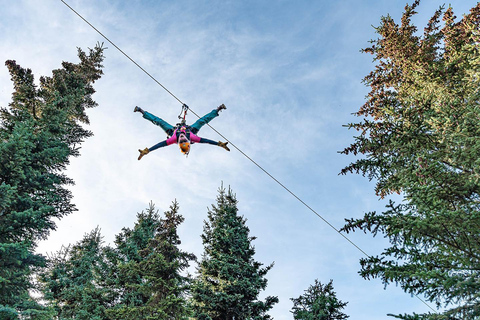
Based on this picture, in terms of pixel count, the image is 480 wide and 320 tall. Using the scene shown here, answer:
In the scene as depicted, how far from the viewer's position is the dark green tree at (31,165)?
9.70 metres

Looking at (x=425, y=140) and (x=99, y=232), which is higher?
(x=99, y=232)

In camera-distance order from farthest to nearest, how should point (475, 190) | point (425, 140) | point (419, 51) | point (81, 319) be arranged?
point (81, 319)
point (419, 51)
point (425, 140)
point (475, 190)

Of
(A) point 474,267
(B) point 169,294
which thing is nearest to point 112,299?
(B) point 169,294

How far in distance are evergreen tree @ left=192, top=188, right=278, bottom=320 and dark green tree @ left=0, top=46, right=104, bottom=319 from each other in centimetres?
665

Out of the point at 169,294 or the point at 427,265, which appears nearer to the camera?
the point at 427,265

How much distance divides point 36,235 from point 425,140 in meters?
13.5

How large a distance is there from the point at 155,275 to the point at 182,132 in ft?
20.3

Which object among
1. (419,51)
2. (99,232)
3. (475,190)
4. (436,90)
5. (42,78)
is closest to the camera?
(475,190)

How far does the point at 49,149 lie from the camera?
36.8ft

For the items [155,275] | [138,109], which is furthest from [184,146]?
[155,275]

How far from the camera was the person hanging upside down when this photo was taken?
991 cm

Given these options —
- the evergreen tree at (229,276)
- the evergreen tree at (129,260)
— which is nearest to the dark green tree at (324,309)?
the evergreen tree at (229,276)

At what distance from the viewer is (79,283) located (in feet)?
58.0

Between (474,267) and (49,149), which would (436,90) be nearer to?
(474,267)
